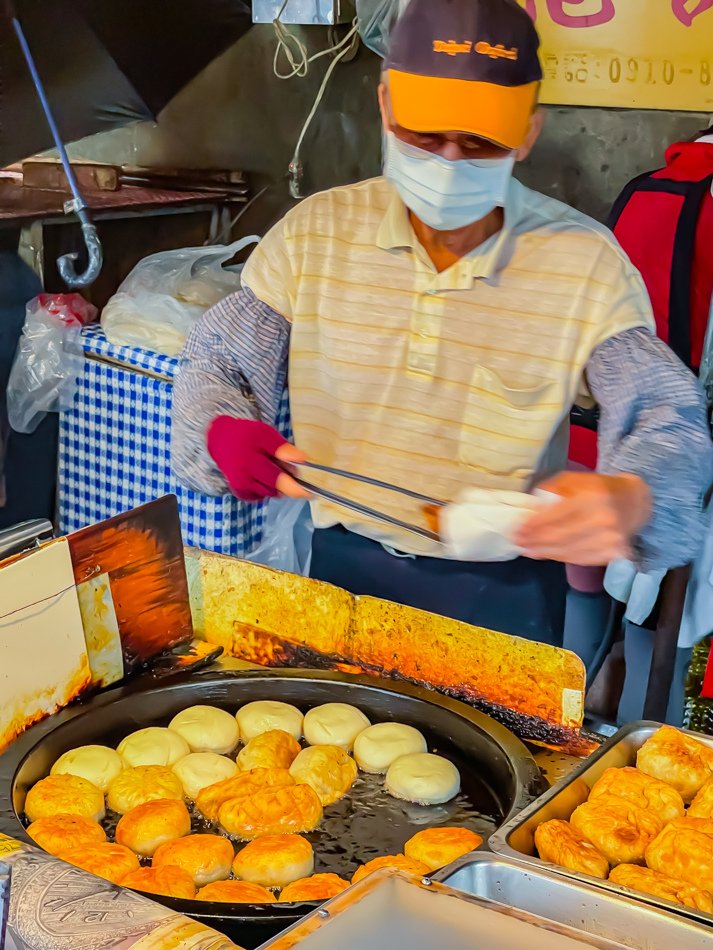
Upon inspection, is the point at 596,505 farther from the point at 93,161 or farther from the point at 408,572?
the point at 93,161

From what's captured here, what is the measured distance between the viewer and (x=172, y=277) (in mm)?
3631

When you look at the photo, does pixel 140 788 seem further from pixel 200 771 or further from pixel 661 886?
pixel 661 886

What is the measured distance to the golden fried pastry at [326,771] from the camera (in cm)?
177

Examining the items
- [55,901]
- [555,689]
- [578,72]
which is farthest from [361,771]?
[578,72]

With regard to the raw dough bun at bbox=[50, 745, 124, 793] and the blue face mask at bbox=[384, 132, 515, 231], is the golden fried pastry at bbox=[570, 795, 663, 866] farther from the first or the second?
the blue face mask at bbox=[384, 132, 515, 231]

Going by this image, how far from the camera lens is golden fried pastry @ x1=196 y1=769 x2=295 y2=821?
5.65ft

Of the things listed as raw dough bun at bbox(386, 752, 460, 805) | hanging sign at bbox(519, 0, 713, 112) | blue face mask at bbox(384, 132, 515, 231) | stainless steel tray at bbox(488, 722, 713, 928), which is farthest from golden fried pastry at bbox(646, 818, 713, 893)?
hanging sign at bbox(519, 0, 713, 112)

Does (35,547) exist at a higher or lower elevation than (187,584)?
higher

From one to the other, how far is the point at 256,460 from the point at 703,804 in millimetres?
832

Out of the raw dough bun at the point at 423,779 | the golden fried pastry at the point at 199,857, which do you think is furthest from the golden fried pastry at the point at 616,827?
the golden fried pastry at the point at 199,857

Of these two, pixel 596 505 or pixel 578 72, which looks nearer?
pixel 596 505

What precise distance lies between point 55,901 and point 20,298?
2805 millimetres

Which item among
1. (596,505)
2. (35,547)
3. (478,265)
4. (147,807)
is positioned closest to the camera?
(596,505)

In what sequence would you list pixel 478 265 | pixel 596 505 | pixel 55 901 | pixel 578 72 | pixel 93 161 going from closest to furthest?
pixel 55 901 < pixel 596 505 < pixel 478 265 < pixel 578 72 < pixel 93 161
